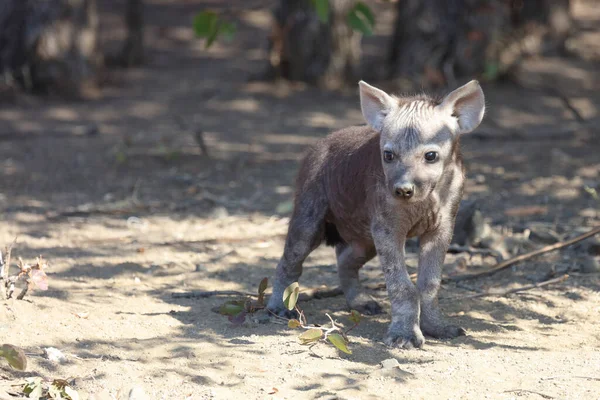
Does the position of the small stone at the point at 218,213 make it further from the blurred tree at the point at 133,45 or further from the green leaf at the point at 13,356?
the blurred tree at the point at 133,45

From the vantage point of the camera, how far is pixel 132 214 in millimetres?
9148

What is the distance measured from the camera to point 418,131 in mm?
5445

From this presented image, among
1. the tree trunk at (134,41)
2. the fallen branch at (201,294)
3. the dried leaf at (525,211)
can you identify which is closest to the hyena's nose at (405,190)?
the fallen branch at (201,294)

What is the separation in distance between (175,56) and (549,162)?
870 cm

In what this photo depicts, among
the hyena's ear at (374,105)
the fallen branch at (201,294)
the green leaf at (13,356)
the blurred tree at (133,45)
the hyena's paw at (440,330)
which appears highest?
the hyena's ear at (374,105)

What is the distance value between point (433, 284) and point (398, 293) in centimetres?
29

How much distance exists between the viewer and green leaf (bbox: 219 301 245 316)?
599 centimetres

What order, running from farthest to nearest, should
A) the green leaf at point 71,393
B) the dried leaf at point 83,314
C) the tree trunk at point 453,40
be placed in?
the tree trunk at point 453,40
the dried leaf at point 83,314
the green leaf at point 71,393

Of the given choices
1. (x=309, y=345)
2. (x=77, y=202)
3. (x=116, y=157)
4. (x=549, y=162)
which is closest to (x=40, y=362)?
(x=309, y=345)

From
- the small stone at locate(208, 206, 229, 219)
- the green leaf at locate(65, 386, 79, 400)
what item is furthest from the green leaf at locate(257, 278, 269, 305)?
the small stone at locate(208, 206, 229, 219)

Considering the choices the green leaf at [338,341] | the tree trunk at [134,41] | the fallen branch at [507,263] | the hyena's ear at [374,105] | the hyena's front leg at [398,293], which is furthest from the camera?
the tree trunk at [134,41]

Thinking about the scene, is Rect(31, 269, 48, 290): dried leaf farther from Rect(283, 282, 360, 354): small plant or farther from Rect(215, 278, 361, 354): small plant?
Rect(283, 282, 360, 354): small plant

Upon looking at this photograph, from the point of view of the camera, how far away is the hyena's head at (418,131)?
533 centimetres

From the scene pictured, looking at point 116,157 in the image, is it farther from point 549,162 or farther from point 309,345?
point 309,345
